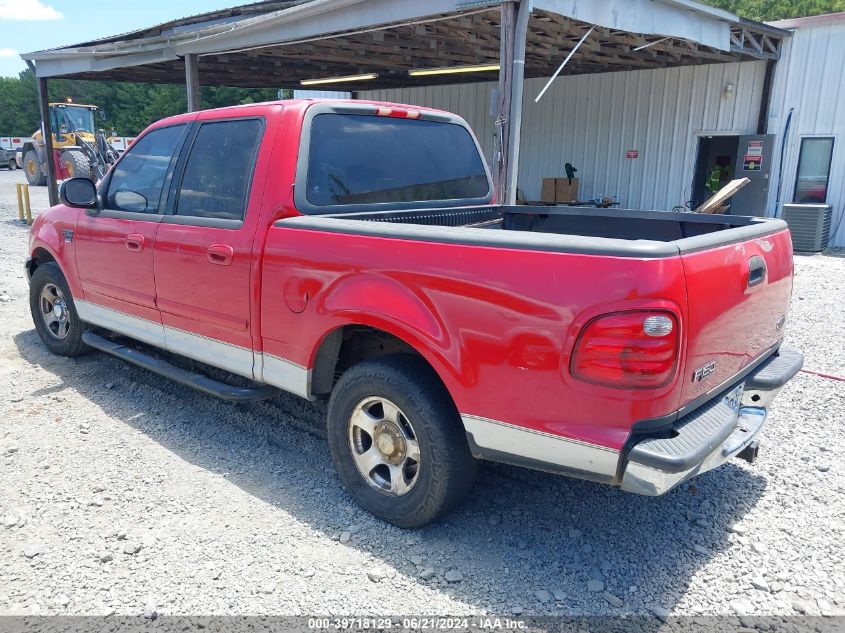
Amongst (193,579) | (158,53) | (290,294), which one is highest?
(158,53)

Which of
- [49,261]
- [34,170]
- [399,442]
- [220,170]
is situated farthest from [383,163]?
[34,170]

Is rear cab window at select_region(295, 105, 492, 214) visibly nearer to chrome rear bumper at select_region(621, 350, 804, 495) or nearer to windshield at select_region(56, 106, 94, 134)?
chrome rear bumper at select_region(621, 350, 804, 495)

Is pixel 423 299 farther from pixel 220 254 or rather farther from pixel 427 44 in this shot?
pixel 427 44

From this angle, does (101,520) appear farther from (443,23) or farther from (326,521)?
(443,23)

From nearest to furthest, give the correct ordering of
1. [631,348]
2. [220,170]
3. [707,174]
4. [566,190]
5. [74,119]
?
[631,348] < [220,170] < [707,174] < [566,190] < [74,119]

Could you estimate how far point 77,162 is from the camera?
17609 millimetres

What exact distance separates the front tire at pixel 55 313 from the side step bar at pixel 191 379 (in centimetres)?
24

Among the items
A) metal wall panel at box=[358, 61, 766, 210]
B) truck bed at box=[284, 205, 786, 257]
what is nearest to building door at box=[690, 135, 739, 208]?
metal wall panel at box=[358, 61, 766, 210]

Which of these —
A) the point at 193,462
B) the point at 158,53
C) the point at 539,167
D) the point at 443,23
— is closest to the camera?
the point at 193,462

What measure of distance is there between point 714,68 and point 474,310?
43.5 feet

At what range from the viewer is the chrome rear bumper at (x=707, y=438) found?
7.61 feet

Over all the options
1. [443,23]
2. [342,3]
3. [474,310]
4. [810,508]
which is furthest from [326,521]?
[443,23]

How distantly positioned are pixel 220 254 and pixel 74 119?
981 inches

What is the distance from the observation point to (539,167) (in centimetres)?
1673
